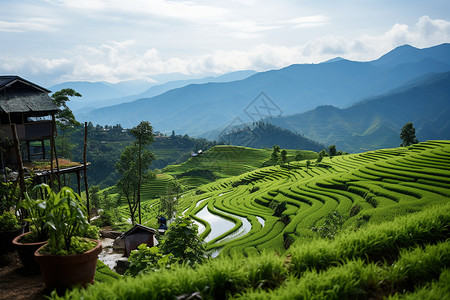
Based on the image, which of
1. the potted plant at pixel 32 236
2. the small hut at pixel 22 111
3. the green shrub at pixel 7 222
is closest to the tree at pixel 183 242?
the potted plant at pixel 32 236

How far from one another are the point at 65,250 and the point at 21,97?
15545mm

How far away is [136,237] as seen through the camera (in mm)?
14070

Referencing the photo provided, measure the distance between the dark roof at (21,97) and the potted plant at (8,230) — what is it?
10767 millimetres

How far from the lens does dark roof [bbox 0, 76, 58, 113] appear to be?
15.6 metres

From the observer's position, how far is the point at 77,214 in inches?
178

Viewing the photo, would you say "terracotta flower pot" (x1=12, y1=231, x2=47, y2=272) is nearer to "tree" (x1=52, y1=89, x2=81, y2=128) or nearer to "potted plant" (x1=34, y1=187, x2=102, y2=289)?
"potted plant" (x1=34, y1=187, x2=102, y2=289)

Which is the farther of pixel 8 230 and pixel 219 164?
pixel 219 164

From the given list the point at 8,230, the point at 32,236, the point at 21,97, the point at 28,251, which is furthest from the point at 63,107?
the point at 28,251

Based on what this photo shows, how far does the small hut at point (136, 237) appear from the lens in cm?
1372

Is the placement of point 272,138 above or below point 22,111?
below

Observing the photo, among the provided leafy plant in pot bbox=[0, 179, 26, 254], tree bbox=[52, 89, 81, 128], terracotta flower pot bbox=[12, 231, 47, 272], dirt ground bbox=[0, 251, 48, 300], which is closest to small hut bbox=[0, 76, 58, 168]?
tree bbox=[52, 89, 81, 128]

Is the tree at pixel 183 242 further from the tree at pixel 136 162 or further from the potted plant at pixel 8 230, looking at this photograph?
the tree at pixel 136 162

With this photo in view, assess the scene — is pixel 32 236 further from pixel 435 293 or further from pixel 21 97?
pixel 21 97

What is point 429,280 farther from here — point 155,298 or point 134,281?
point 134,281
